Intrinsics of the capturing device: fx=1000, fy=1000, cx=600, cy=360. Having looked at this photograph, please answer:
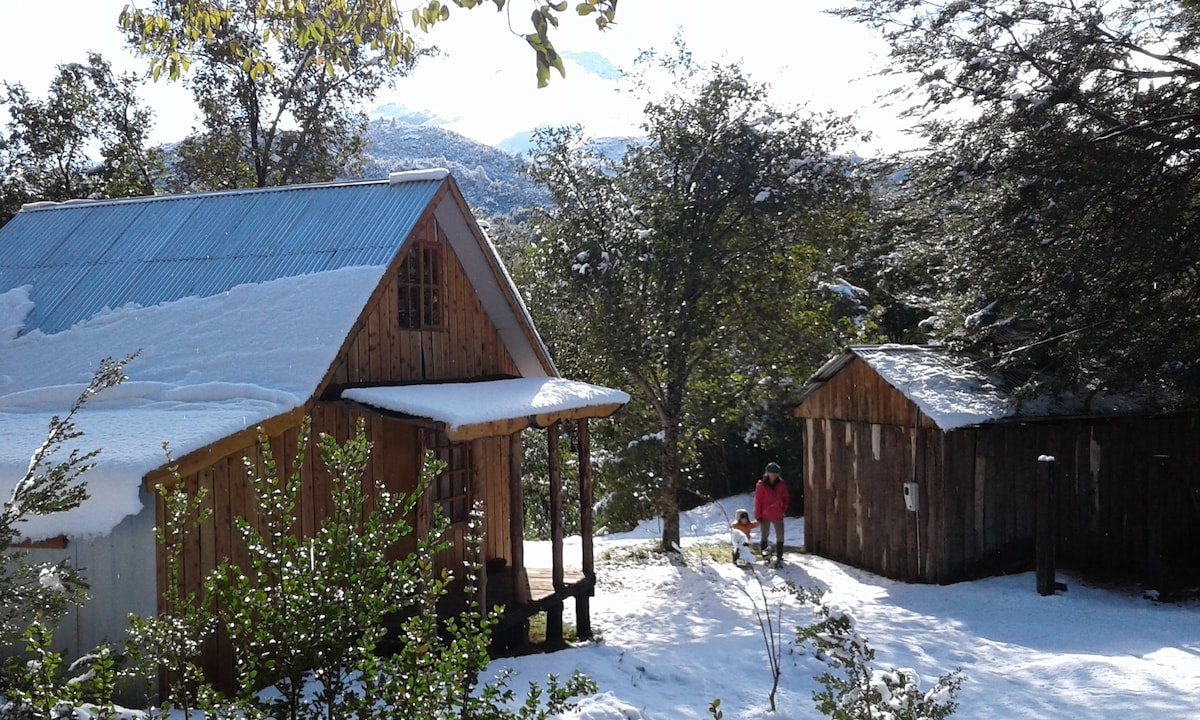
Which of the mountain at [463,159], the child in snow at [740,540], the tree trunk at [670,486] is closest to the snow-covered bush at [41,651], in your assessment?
the child in snow at [740,540]

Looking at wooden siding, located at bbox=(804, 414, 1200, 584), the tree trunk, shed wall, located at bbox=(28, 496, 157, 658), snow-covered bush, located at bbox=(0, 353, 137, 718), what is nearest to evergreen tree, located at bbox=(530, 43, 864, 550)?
the tree trunk

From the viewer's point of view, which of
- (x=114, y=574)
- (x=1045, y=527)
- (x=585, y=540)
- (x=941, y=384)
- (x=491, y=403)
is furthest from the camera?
(x=941, y=384)

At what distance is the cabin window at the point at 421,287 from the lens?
37.0 feet

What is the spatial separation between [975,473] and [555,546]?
5806 mm

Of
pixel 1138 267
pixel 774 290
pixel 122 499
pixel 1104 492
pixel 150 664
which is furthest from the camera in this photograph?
pixel 774 290

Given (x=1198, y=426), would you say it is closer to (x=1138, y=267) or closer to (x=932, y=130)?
(x=1138, y=267)

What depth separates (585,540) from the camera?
1206 centimetres

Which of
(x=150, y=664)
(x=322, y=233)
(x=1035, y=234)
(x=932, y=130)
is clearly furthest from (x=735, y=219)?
(x=150, y=664)

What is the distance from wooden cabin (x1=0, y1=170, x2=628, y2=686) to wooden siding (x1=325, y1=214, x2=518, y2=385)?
0.03 metres

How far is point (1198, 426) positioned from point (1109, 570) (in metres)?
2.57

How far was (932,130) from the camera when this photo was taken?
14367 mm

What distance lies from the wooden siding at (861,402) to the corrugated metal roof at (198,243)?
6.62 meters

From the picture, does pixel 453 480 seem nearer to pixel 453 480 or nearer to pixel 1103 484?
pixel 453 480

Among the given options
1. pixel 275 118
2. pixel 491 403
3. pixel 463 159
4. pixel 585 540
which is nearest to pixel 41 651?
pixel 491 403
